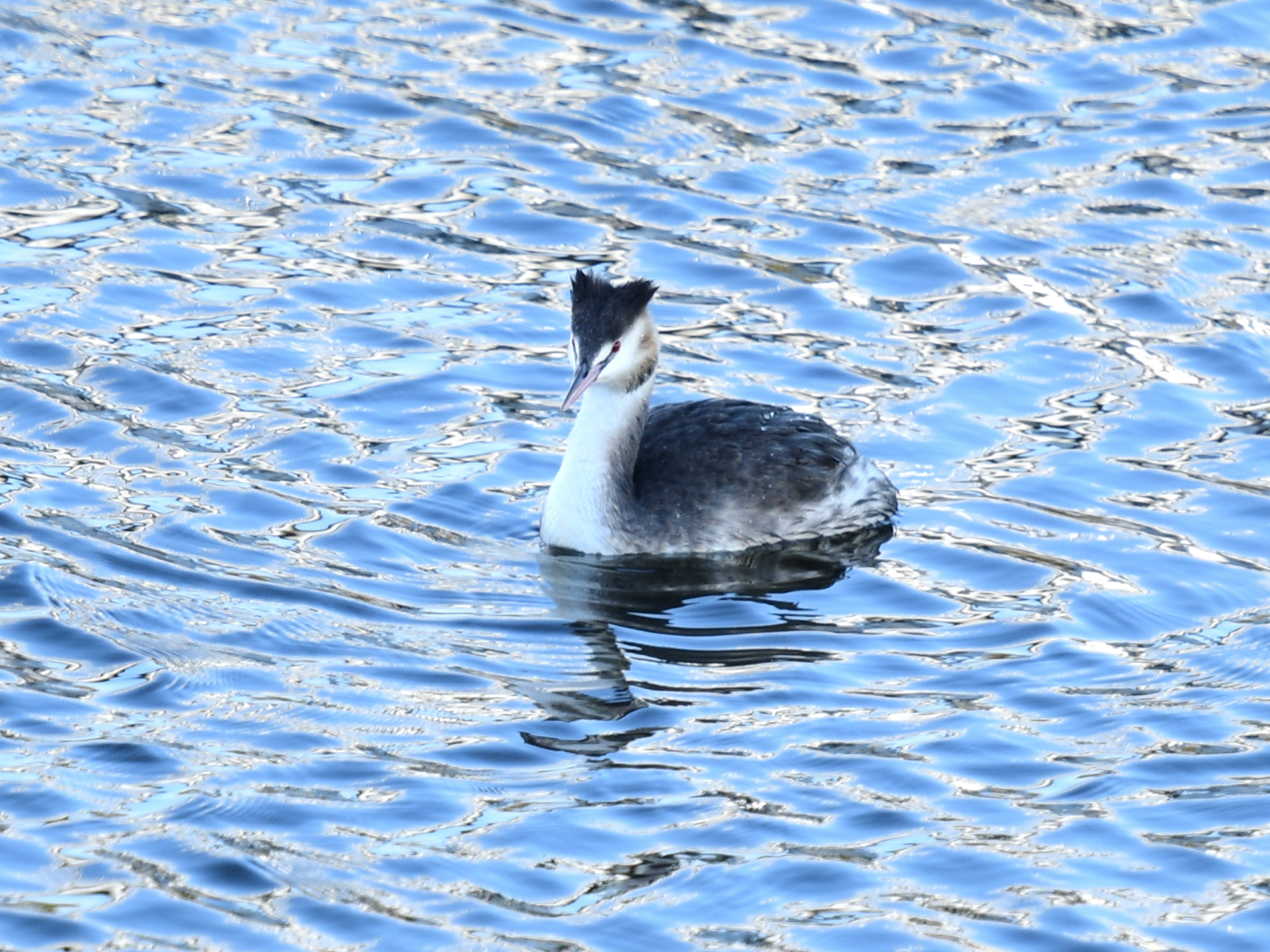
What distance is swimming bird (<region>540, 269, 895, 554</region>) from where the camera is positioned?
10.2 meters

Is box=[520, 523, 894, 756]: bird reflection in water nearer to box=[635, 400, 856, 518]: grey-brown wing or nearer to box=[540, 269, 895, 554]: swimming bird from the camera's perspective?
box=[540, 269, 895, 554]: swimming bird

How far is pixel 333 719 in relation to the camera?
27.4ft

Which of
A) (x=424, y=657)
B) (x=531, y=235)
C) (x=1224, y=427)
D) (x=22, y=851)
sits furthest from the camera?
(x=531, y=235)

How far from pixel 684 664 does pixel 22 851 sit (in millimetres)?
2914

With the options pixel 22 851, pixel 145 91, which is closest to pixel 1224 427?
pixel 22 851

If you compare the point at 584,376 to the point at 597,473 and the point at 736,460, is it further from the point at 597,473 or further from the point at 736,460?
the point at 736,460

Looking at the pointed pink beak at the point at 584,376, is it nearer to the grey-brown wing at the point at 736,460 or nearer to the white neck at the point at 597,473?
the white neck at the point at 597,473

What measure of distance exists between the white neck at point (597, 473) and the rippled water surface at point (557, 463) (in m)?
0.18

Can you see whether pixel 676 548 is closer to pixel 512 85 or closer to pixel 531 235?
pixel 531 235

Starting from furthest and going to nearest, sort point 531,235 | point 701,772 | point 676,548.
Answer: point 531,235, point 676,548, point 701,772

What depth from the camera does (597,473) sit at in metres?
10.3

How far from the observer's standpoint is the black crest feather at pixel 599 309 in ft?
33.3

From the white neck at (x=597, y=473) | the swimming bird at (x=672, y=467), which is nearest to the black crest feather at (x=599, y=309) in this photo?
the swimming bird at (x=672, y=467)

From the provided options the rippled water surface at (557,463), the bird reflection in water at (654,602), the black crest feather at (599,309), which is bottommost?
the bird reflection in water at (654,602)
